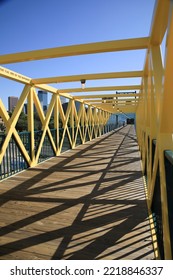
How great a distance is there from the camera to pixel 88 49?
384 centimetres

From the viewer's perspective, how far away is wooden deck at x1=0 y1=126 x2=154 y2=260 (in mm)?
2502

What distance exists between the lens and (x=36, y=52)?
4.13 meters

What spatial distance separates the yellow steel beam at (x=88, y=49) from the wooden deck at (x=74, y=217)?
2.94 metres

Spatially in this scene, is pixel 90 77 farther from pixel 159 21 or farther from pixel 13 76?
pixel 159 21

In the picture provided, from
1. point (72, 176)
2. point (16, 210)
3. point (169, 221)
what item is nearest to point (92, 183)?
point (72, 176)

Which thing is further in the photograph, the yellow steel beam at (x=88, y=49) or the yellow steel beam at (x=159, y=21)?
A: the yellow steel beam at (x=88, y=49)

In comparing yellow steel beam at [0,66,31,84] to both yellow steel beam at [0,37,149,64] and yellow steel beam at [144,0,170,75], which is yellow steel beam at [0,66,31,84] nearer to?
yellow steel beam at [0,37,149,64]

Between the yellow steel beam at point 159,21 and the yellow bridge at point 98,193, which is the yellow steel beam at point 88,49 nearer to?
the yellow bridge at point 98,193

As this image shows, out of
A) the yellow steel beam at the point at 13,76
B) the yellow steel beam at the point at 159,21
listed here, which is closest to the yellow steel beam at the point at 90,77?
the yellow steel beam at the point at 13,76

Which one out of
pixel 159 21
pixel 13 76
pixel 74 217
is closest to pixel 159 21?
pixel 159 21

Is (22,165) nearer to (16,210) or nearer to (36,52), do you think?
(16,210)

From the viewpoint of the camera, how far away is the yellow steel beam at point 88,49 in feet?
12.3

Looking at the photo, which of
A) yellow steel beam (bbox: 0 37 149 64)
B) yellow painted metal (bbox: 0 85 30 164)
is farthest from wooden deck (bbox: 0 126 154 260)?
yellow steel beam (bbox: 0 37 149 64)

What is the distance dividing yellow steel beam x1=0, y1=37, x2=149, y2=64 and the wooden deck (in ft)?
9.64
